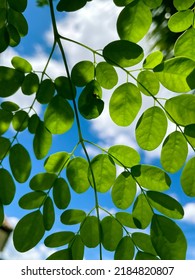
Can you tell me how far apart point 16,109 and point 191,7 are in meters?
0.41

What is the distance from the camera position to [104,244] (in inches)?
33.3

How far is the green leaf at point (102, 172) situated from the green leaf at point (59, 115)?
89 millimetres

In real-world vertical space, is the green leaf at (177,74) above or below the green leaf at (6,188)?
above

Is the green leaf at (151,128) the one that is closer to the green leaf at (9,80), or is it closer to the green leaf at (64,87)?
the green leaf at (64,87)

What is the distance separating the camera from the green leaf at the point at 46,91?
2.88 ft

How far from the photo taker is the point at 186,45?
78 cm

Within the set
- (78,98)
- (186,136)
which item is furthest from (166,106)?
(78,98)

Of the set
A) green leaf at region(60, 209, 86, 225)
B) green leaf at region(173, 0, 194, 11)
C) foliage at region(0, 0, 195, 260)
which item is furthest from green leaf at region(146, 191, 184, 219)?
green leaf at region(173, 0, 194, 11)

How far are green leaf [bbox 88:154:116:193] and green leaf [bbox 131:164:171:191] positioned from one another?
0.05 m

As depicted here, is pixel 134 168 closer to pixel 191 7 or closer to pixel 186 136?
pixel 186 136

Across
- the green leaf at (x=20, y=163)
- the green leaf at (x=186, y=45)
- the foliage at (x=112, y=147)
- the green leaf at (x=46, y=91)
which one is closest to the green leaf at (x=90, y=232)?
the foliage at (x=112, y=147)

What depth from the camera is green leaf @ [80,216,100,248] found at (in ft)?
2.77

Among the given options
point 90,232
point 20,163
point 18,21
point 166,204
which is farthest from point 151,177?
point 18,21

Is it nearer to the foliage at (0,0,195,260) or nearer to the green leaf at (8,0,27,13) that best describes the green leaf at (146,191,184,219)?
Result: the foliage at (0,0,195,260)
